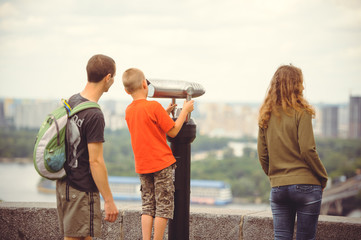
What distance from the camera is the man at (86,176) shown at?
6.24 feet

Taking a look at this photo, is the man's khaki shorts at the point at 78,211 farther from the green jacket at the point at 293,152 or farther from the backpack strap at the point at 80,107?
the green jacket at the point at 293,152

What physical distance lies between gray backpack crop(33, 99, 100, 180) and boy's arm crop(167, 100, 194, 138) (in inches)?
20.6

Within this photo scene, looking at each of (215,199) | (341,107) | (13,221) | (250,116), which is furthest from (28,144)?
(13,221)

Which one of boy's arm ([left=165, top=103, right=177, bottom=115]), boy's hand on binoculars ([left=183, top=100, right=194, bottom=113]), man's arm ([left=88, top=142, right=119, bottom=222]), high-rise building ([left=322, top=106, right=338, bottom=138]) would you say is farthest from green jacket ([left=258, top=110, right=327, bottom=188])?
high-rise building ([left=322, top=106, right=338, bottom=138])

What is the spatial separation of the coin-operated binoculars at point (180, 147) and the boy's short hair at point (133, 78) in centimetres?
8

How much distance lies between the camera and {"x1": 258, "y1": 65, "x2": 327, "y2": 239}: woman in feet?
6.84

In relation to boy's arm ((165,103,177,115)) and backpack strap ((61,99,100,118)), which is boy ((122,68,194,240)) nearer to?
boy's arm ((165,103,177,115))

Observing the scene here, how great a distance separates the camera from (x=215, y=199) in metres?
55.2

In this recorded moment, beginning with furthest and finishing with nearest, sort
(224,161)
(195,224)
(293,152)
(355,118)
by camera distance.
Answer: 1. (355,118)
2. (224,161)
3. (195,224)
4. (293,152)

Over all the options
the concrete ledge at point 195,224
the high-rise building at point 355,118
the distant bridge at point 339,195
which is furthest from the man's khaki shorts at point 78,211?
the high-rise building at point 355,118

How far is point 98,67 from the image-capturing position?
1979mm

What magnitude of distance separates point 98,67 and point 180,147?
2.45 feet

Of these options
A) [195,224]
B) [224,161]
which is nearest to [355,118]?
[224,161]

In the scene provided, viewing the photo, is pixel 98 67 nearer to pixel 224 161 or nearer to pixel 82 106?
pixel 82 106
